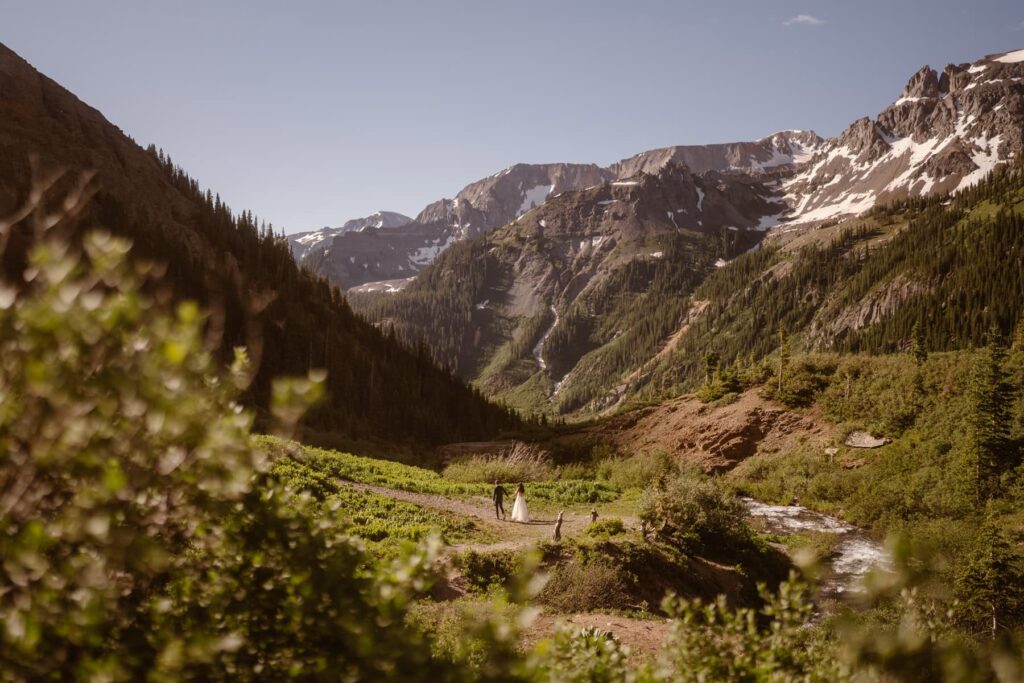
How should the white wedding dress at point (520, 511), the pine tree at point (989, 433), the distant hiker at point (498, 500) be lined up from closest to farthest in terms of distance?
1. the white wedding dress at point (520, 511)
2. the distant hiker at point (498, 500)
3. the pine tree at point (989, 433)

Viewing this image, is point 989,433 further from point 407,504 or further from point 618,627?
point 407,504

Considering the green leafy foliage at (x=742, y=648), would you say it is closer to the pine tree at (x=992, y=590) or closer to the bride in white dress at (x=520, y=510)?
the bride in white dress at (x=520, y=510)

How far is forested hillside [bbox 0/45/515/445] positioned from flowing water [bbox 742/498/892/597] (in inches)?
1448

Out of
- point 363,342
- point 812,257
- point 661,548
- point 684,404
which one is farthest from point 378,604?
point 812,257

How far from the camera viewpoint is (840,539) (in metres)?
27.1

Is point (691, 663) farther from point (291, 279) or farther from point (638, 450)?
point (291, 279)

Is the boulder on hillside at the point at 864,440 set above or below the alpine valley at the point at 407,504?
below

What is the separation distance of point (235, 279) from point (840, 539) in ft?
232

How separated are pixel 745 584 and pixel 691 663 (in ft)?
58.5

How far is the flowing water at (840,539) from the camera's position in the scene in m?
22.3

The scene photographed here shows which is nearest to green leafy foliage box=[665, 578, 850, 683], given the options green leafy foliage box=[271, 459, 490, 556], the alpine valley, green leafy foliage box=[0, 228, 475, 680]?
the alpine valley

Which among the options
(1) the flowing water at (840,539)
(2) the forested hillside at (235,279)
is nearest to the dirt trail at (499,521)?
(1) the flowing water at (840,539)

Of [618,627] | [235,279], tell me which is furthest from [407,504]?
[235,279]

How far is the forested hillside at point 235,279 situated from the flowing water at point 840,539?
121 feet
